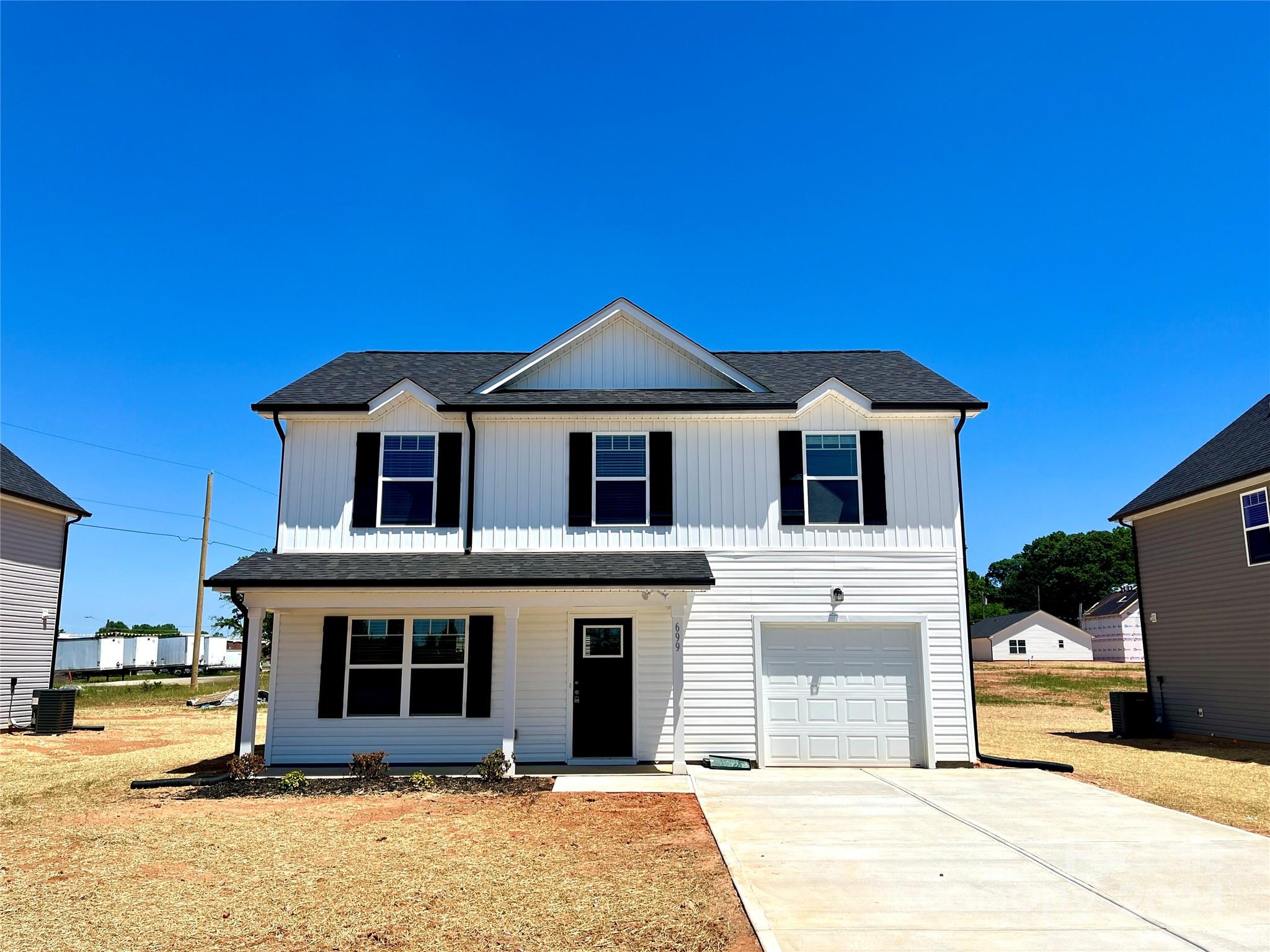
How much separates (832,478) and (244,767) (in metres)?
10.3

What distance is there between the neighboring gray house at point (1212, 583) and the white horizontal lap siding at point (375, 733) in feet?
48.1

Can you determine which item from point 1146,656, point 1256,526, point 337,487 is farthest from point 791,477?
point 1146,656

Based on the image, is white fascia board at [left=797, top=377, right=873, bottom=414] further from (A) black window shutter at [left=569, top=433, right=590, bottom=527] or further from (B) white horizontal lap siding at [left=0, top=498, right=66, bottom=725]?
(B) white horizontal lap siding at [left=0, top=498, right=66, bottom=725]

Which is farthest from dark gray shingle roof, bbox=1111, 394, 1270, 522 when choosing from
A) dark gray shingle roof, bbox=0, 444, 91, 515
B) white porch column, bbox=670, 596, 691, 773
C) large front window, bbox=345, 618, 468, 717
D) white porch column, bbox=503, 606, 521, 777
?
dark gray shingle roof, bbox=0, 444, 91, 515

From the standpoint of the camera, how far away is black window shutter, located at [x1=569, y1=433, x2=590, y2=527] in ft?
49.0

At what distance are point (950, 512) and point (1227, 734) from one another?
29.1 ft

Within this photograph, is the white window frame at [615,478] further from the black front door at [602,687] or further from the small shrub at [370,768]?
the small shrub at [370,768]

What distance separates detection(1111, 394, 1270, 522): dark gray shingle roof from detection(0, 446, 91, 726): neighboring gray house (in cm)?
2598

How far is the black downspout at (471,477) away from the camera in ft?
48.9

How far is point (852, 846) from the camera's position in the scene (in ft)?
28.8

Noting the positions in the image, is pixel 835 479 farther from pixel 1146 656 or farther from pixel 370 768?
pixel 1146 656

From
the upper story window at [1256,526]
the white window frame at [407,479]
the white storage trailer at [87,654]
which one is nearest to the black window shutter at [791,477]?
the white window frame at [407,479]

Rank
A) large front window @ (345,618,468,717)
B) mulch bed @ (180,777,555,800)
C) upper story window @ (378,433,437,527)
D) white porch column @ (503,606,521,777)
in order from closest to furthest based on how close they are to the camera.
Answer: mulch bed @ (180,777,555,800) < white porch column @ (503,606,521,777) < large front window @ (345,618,468,717) < upper story window @ (378,433,437,527)

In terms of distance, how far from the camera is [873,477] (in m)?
15.0
